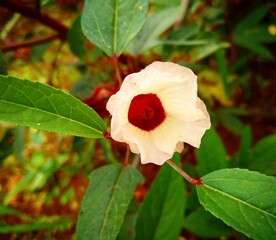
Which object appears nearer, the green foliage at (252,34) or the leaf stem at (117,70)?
the leaf stem at (117,70)

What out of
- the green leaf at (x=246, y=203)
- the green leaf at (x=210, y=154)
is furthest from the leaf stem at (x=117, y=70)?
the green leaf at (x=210, y=154)

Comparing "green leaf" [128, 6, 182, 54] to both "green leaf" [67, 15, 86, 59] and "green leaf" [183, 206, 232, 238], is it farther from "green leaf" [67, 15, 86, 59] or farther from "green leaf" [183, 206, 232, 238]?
"green leaf" [183, 206, 232, 238]

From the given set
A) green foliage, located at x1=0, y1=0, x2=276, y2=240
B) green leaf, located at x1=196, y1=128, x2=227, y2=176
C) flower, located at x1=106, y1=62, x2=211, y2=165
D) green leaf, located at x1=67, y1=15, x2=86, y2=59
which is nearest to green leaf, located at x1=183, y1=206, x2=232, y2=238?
green foliage, located at x1=0, y1=0, x2=276, y2=240

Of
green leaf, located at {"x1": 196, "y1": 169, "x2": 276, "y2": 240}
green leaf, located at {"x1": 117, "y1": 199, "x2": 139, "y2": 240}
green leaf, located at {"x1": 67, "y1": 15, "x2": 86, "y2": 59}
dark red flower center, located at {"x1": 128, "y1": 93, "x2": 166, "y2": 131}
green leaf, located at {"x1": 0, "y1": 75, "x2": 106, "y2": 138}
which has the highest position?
green leaf, located at {"x1": 0, "y1": 75, "x2": 106, "y2": 138}

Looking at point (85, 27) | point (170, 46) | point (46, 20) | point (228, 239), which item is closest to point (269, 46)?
point (170, 46)

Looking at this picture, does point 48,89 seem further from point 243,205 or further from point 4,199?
point 4,199

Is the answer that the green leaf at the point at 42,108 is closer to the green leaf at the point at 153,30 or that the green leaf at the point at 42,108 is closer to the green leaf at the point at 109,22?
the green leaf at the point at 109,22
